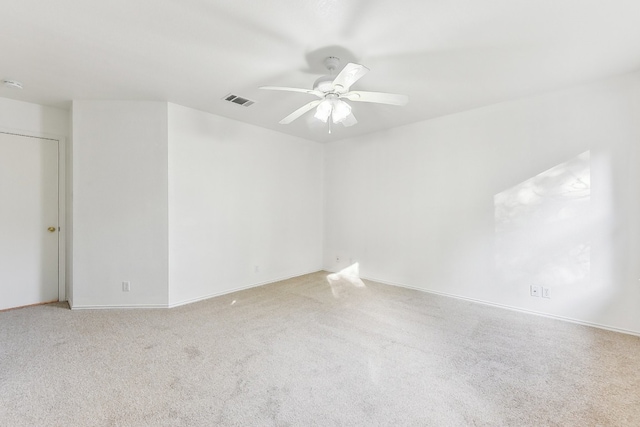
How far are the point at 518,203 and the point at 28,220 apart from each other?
19.5ft

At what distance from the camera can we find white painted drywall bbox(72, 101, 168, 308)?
329 cm

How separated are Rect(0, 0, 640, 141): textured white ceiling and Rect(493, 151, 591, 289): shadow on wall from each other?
3.30ft

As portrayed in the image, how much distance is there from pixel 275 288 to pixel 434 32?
3.60 meters

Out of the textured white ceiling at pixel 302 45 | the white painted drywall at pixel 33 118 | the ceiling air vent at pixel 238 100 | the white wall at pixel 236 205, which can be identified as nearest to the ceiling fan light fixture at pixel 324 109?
the textured white ceiling at pixel 302 45

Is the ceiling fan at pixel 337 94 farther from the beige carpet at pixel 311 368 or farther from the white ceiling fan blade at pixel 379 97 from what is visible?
the beige carpet at pixel 311 368

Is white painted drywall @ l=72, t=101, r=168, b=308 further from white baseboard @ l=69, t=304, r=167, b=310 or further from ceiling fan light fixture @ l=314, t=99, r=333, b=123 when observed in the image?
ceiling fan light fixture @ l=314, t=99, r=333, b=123

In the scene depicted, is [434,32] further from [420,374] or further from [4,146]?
[4,146]

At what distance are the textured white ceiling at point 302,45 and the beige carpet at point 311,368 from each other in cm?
247

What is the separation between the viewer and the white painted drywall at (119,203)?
3.29 m

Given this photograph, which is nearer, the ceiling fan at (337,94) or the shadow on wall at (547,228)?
the ceiling fan at (337,94)

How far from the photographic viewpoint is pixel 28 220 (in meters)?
3.44

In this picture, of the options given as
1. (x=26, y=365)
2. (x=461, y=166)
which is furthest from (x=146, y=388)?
(x=461, y=166)

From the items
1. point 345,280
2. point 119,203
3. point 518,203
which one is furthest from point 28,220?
point 518,203

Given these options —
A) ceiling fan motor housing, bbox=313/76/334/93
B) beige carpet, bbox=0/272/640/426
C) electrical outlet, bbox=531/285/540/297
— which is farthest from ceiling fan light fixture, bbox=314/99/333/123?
electrical outlet, bbox=531/285/540/297
